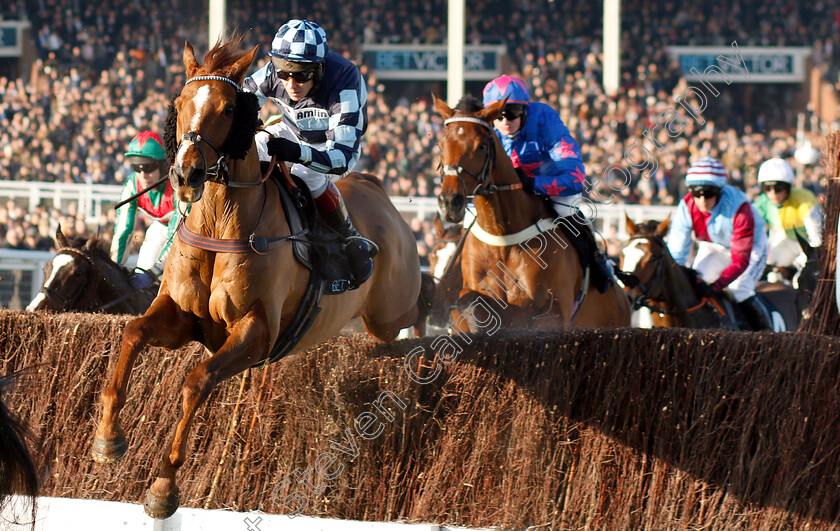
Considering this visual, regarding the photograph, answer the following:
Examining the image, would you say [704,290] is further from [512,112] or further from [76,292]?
[76,292]

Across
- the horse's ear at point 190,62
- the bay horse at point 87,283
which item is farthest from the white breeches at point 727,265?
the horse's ear at point 190,62

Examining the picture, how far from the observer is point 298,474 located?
15.8ft

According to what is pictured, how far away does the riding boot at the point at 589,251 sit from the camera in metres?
6.51

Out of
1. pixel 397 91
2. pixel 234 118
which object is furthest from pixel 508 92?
pixel 397 91

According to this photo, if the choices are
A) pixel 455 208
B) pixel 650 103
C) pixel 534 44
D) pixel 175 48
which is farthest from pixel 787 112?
pixel 455 208

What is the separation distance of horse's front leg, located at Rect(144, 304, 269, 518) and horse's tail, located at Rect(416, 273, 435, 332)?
2.07 m

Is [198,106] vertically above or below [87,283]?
above

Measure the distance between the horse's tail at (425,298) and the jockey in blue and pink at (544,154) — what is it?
3.16ft

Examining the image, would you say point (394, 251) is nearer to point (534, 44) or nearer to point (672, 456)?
point (672, 456)

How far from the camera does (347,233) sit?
16.2ft

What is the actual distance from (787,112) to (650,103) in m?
7.78

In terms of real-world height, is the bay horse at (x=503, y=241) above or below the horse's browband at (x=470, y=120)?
below

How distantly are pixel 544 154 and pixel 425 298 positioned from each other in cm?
121

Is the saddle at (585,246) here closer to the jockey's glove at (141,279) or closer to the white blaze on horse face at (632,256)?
the white blaze on horse face at (632,256)
